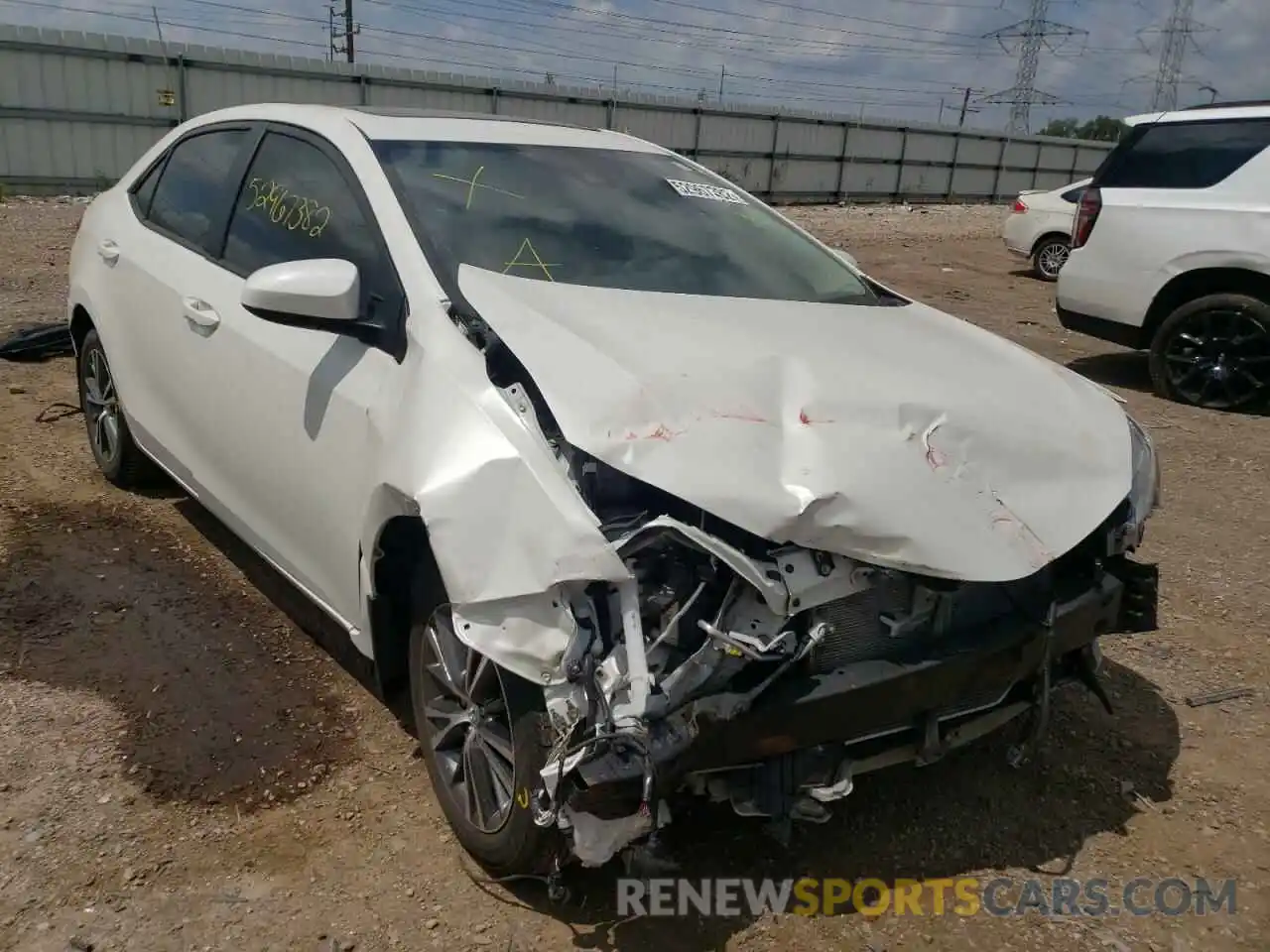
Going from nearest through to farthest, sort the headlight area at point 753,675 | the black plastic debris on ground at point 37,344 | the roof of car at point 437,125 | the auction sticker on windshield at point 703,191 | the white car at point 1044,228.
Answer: the headlight area at point 753,675 < the roof of car at point 437,125 < the auction sticker on windshield at point 703,191 < the black plastic debris on ground at point 37,344 < the white car at point 1044,228

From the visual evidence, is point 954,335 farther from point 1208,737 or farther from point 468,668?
point 468,668

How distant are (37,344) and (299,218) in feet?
15.2

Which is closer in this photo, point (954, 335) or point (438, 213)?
point (438, 213)

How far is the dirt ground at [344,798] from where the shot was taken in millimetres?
2441

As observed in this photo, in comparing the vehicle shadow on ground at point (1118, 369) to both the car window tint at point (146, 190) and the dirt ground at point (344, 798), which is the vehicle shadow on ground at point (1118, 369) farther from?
the car window tint at point (146, 190)

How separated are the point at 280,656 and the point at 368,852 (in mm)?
1088

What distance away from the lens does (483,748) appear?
2.55 m

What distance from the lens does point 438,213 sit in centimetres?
299

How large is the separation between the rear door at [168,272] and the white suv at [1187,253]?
237 inches

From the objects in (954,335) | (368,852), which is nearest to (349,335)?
(368,852)

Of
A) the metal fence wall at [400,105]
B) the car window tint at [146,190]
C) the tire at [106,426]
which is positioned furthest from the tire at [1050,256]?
the tire at [106,426]

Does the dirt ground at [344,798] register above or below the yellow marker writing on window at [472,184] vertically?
below

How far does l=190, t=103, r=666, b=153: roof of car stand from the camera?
3348 mm

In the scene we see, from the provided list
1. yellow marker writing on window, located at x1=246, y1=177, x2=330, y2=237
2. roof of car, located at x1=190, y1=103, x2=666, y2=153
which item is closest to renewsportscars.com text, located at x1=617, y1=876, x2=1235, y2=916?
yellow marker writing on window, located at x1=246, y1=177, x2=330, y2=237
